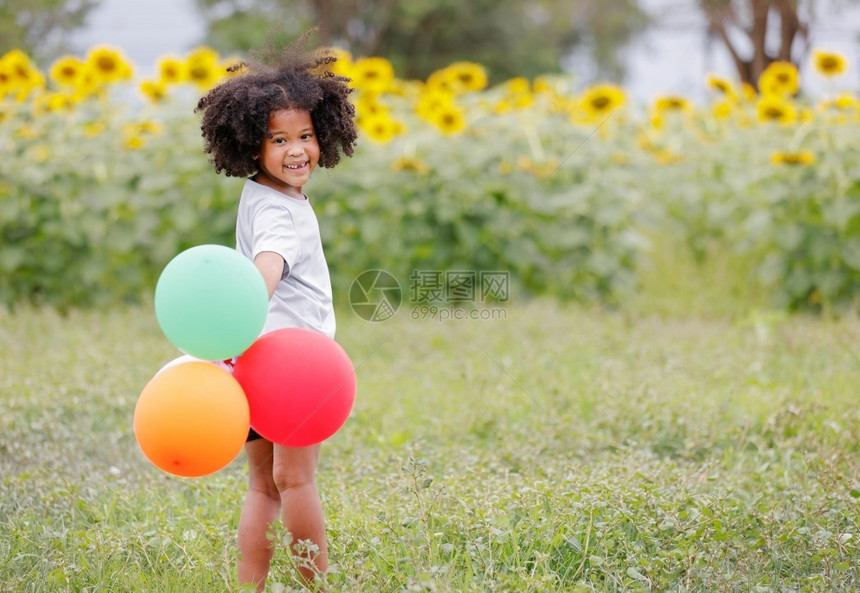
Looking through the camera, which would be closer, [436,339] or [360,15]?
[436,339]

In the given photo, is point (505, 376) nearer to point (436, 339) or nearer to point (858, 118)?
point (436, 339)

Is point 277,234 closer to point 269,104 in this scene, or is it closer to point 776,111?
point 269,104

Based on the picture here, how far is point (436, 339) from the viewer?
495 centimetres

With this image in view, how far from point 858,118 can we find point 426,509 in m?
4.71

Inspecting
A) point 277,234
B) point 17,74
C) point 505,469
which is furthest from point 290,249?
point 17,74

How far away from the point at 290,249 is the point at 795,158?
424cm

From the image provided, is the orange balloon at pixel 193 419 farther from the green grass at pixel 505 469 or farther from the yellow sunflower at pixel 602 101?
the yellow sunflower at pixel 602 101

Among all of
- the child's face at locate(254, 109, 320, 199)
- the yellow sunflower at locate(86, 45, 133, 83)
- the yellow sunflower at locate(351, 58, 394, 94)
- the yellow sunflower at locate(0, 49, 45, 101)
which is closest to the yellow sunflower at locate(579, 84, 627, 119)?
the yellow sunflower at locate(351, 58, 394, 94)

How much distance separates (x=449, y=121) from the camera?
6.11 metres

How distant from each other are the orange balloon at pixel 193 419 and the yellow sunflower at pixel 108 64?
15.0 ft

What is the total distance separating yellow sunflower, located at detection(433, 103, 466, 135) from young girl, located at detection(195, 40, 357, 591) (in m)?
3.81

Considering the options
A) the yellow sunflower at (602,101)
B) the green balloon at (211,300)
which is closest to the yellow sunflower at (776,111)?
the yellow sunflower at (602,101)

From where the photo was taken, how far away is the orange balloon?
191 cm

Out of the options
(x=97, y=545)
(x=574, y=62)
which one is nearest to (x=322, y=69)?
(x=97, y=545)
